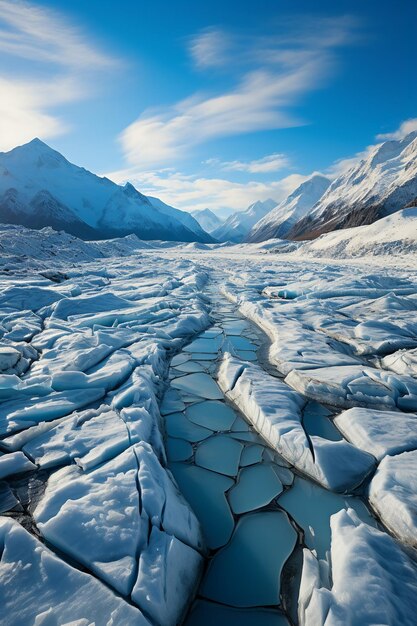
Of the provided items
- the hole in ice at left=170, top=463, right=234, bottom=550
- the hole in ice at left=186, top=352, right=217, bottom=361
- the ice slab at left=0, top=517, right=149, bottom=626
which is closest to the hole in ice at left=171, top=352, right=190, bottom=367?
the hole in ice at left=186, top=352, right=217, bottom=361

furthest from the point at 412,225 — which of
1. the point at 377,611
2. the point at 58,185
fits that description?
the point at 58,185

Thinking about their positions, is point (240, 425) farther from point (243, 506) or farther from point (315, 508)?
point (315, 508)

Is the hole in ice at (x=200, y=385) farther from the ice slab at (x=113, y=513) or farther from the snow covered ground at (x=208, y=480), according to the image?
the ice slab at (x=113, y=513)

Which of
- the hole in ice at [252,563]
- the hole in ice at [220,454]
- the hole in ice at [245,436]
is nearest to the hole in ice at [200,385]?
the hole in ice at [245,436]

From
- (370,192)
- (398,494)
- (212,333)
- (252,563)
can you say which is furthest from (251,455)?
(370,192)

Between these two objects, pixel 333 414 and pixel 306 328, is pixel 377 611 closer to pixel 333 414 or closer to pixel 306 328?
pixel 333 414

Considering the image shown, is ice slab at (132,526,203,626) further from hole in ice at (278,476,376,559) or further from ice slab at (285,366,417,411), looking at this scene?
ice slab at (285,366,417,411)

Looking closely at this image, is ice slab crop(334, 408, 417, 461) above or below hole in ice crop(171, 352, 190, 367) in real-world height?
above
